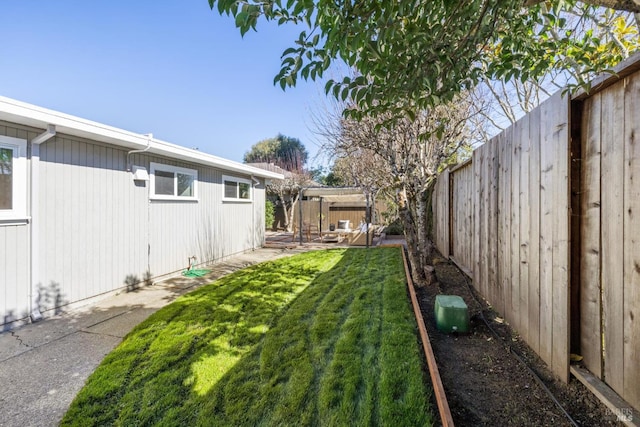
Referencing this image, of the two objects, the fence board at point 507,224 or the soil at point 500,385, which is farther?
the fence board at point 507,224

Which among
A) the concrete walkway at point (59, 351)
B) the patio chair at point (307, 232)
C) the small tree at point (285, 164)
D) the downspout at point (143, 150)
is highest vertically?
the small tree at point (285, 164)

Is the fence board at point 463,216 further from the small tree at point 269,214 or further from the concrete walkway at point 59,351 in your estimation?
the small tree at point 269,214

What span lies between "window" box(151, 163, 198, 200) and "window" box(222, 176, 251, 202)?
1.51 m

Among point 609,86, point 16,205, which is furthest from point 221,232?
point 609,86

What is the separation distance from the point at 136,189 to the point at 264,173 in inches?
208

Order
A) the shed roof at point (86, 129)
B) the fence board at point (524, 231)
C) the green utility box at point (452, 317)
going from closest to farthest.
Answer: the fence board at point (524, 231) → the green utility box at point (452, 317) → the shed roof at point (86, 129)

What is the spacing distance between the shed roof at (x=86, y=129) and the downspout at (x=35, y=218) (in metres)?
0.17

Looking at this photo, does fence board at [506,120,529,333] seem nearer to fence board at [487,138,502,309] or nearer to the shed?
fence board at [487,138,502,309]

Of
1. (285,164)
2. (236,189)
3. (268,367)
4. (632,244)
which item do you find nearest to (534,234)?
(632,244)

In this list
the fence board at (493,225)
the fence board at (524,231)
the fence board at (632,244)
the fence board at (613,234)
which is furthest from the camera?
the fence board at (493,225)

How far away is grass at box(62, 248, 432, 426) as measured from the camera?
2.20m

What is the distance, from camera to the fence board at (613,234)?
5.49ft

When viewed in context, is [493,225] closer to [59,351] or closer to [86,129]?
[59,351]

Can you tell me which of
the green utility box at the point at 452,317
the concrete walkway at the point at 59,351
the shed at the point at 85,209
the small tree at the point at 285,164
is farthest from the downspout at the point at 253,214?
the green utility box at the point at 452,317
